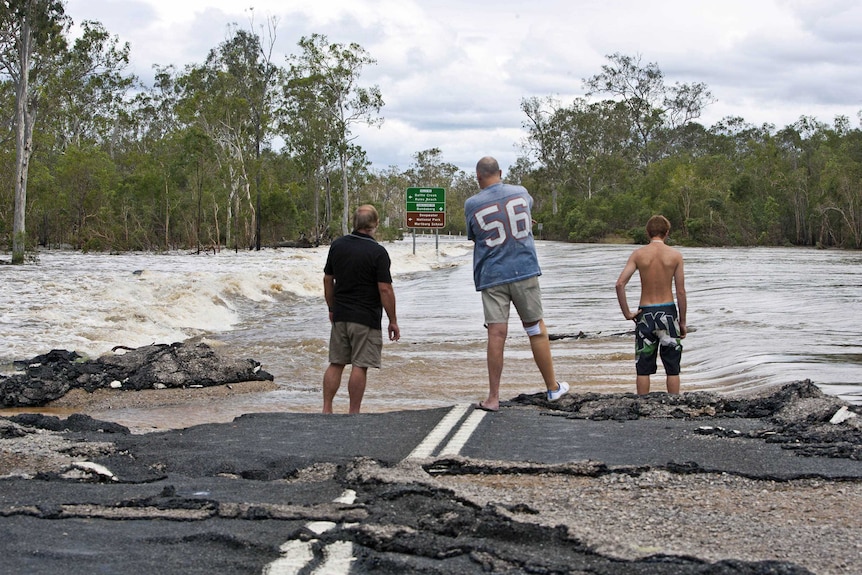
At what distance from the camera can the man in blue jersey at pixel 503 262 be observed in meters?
7.41

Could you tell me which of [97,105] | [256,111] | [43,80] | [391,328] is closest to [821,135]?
[256,111]

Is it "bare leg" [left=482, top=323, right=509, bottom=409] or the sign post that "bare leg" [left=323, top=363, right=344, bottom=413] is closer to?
"bare leg" [left=482, top=323, right=509, bottom=409]

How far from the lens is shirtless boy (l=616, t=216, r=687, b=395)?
8211 millimetres

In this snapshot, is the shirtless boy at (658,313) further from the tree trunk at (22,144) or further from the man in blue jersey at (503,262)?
the tree trunk at (22,144)

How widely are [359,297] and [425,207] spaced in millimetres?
42919

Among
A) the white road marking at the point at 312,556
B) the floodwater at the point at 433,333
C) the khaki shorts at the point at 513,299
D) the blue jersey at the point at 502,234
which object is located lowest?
the floodwater at the point at 433,333

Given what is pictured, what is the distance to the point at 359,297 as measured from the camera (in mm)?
8055

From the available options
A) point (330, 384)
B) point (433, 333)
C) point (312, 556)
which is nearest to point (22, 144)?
point (433, 333)

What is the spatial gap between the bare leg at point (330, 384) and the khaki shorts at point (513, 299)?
140 centimetres

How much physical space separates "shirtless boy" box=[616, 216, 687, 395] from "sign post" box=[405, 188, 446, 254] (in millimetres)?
42266

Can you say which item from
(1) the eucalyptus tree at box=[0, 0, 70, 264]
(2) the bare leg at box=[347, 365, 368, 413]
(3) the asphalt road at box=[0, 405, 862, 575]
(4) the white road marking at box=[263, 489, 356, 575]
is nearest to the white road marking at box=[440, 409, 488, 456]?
(3) the asphalt road at box=[0, 405, 862, 575]

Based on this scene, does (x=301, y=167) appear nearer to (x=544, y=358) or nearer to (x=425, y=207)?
(x=425, y=207)

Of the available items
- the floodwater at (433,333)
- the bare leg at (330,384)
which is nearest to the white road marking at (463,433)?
the bare leg at (330,384)

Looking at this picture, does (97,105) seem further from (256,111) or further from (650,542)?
(650,542)
